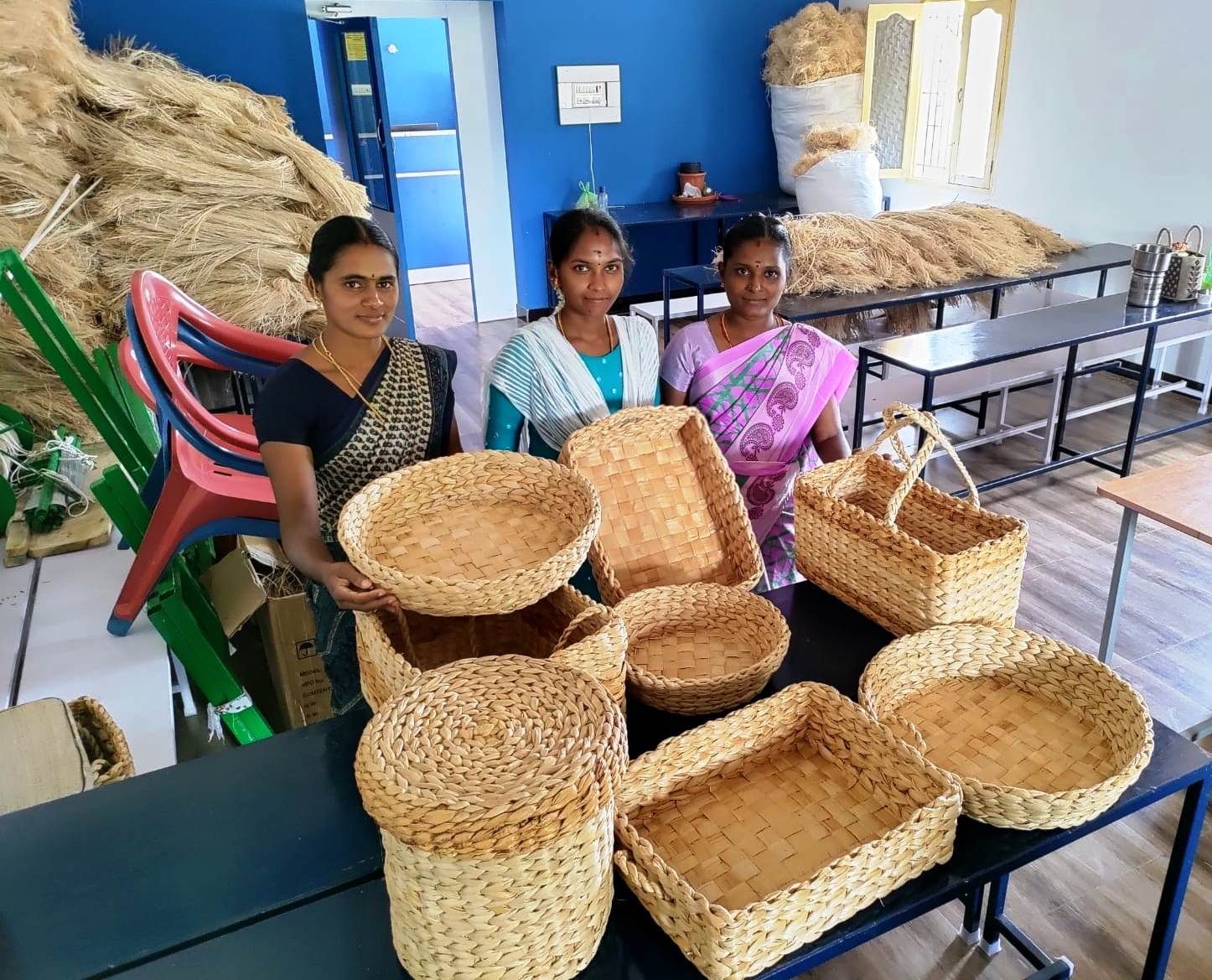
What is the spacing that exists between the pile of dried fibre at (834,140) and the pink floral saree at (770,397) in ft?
14.4

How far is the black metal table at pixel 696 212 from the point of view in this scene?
6.17 metres

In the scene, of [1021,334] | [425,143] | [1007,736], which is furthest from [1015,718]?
[425,143]

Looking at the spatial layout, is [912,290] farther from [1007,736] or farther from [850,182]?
[1007,736]

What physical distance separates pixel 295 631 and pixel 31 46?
2.25 metres

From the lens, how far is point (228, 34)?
4004mm

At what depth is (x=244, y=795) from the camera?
106 centimetres

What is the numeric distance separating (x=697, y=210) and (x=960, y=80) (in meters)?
1.88

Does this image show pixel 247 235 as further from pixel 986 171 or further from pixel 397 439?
pixel 986 171

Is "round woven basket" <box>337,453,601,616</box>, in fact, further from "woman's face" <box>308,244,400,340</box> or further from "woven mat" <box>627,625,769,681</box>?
"woman's face" <box>308,244,400,340</box>

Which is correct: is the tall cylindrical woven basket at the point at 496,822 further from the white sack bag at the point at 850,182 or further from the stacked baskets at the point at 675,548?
the white sack bag at the point at 850,182

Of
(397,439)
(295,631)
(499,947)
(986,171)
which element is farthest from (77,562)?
(986,171)

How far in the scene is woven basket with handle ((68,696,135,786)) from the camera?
1.40 meters

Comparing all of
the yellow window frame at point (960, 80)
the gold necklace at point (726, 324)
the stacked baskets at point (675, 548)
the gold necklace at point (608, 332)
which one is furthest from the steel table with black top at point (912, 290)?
the stacked baskets at point (675, 548)

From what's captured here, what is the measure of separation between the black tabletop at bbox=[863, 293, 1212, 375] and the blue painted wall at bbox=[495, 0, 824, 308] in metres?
3.57
